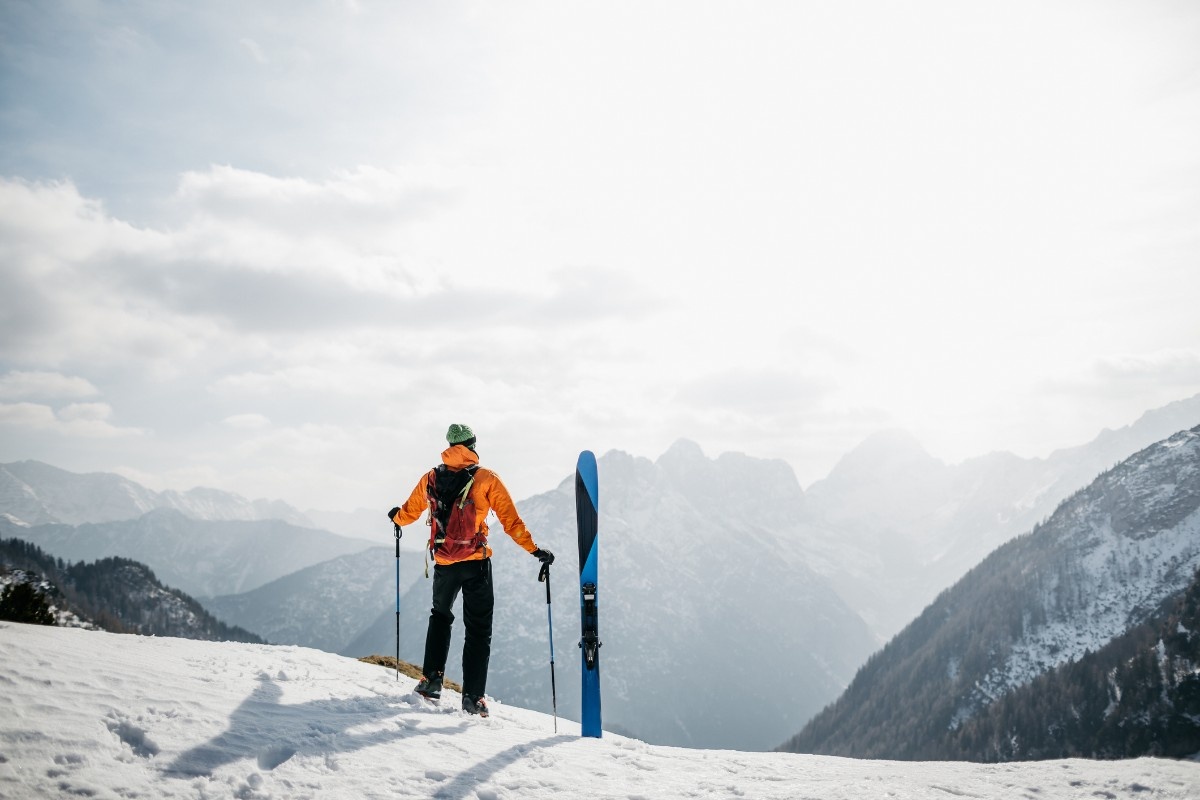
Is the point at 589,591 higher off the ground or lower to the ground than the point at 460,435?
lower

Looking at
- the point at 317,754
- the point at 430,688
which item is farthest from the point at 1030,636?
the point at 317,754

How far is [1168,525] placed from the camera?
7712 inches

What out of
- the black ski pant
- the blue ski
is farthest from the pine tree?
the blue ski

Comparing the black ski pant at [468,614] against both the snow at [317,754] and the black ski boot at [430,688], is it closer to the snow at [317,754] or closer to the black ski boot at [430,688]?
the black ski boot at [430,688]

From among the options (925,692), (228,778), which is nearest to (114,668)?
(228,778)

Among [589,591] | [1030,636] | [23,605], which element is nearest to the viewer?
[589,591]

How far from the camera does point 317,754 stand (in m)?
6.58

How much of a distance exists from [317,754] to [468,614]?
3.66 m

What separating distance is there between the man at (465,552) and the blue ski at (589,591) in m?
2.04

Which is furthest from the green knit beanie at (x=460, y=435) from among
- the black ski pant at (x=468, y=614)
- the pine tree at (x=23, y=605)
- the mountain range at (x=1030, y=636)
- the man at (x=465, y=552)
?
the mountain range at (x=1030, y=636)

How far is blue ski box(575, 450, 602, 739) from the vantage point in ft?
37.5

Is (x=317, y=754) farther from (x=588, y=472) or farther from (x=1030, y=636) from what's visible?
(x=1030, y=636)

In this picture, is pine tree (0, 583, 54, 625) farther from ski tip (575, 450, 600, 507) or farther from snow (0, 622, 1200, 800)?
ski tip (575, 450, 600, 507)

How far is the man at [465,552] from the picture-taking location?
10102 millimetres
